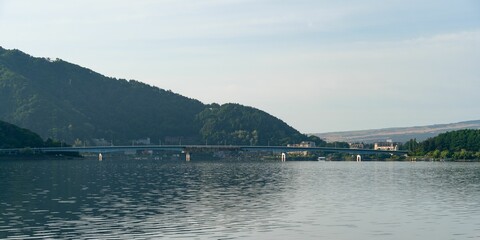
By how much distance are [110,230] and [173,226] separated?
4.49 meters

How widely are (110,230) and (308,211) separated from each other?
19.0 metres

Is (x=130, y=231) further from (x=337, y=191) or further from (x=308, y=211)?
(x=337, y=191)

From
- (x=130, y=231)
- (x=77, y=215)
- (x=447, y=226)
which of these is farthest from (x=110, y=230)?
(x=447, y=226)

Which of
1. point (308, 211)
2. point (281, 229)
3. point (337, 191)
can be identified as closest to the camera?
point (281, 229)

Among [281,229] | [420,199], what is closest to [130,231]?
[281,229]

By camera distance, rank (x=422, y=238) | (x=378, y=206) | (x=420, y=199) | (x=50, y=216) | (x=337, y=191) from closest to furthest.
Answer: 1. (x=422, y=238)
2. (x=50, y=216)
3. (x=378, y=206)
4. (x=420, y=199)
5. (x=337, y=191)

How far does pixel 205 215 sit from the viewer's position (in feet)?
188

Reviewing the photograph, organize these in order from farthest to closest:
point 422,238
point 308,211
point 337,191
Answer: point 337,191 → point 308,211 → point 422,238

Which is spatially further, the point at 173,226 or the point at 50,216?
the point at 50,216

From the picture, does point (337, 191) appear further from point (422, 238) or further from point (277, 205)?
point (422, 238)

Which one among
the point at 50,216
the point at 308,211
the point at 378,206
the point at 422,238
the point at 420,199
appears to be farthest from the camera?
the point at 420,199

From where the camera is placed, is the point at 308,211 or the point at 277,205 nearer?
the point at 308,211

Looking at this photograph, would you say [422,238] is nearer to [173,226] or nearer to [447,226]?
[447,226]

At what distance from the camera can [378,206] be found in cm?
6588
